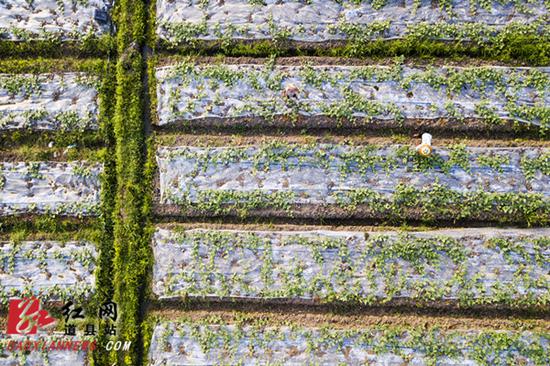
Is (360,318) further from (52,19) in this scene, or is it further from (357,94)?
(52,19)

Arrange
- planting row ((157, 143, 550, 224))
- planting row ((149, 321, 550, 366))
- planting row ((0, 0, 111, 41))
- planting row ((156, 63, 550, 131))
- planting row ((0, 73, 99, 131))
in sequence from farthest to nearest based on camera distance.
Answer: planting row ((0, 0, 111, 41)) → planting row ((0, 73, 99, 131)) → planting row ((156, 63, 550, 131)) → planting row ((157, 143, 550, 224)) → planting row ((149, 321, 550, 366))

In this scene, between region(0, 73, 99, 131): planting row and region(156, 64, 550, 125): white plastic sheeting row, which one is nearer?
region(156, 64, 550, 125): white plastic sheeting row

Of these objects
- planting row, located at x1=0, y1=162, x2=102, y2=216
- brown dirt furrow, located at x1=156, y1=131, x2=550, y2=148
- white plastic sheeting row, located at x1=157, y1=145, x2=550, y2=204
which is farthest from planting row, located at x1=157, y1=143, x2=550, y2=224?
planting row, located at x1=0, y1=162, x2=102, y2=216

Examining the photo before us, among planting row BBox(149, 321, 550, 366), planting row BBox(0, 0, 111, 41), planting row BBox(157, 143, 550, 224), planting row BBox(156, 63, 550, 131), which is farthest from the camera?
planting row BBox(0, 0, 111, 41)

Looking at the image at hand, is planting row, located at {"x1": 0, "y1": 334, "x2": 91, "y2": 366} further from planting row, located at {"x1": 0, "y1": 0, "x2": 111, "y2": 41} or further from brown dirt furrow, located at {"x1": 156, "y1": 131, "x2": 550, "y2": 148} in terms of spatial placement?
planting row, located at {"x1": 0, "y1": 0, "x2": 111, "y2": 41}

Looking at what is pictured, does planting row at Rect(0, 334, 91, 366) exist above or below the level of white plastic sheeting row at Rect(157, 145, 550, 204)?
below

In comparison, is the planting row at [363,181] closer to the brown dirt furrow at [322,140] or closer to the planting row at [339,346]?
the brown dirt furrow at [322,140]

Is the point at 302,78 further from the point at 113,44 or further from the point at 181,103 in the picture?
the point at 113,44
